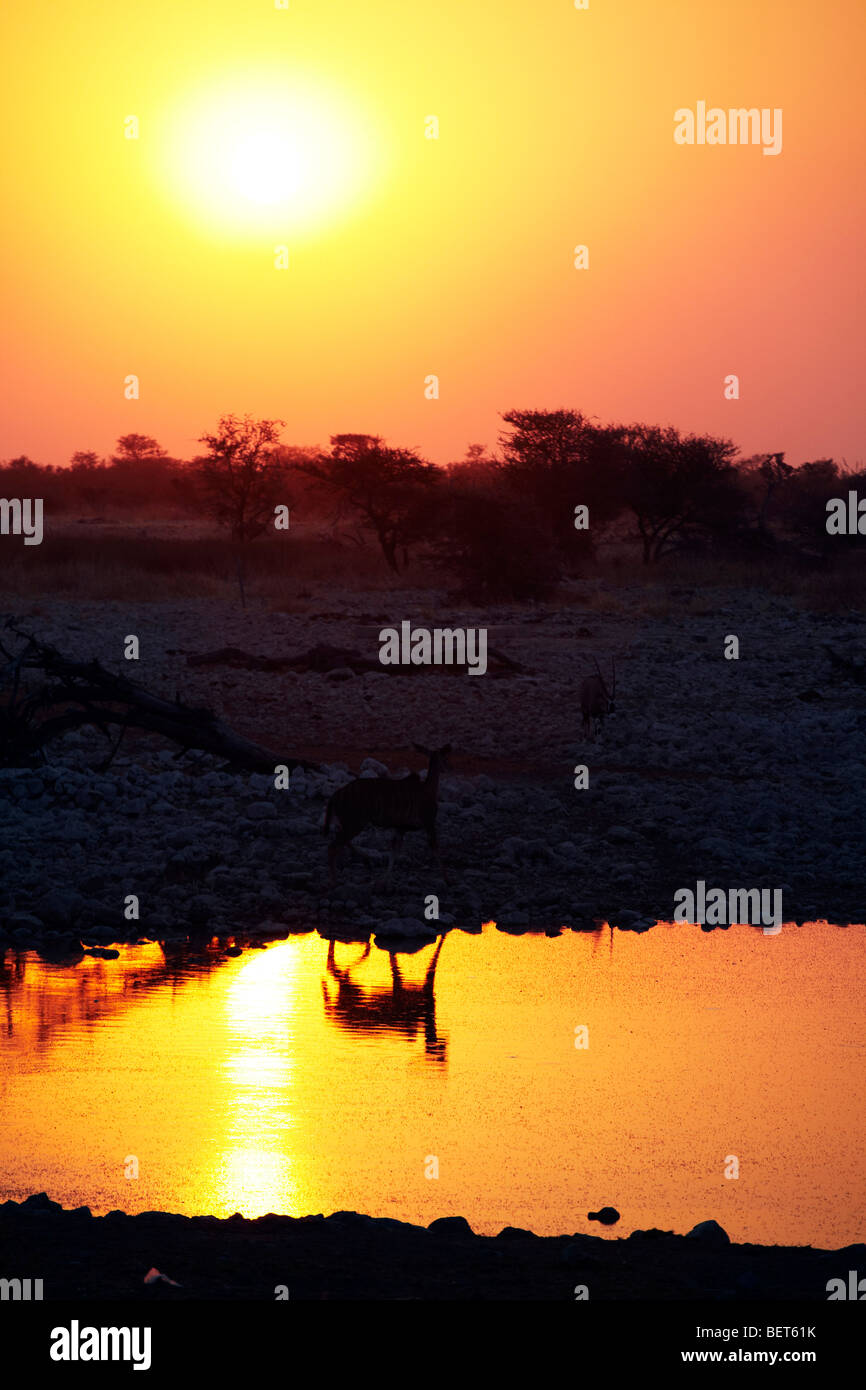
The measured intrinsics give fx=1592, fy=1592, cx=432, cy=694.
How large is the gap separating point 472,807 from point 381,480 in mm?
38259

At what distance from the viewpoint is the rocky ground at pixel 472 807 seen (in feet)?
35.5

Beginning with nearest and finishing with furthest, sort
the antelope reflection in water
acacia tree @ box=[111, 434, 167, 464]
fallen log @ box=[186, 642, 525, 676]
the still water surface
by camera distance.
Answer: the still water surface
the antelope reflection in water
fallen log @ box=[186, 642, 525, 676]
acacia tree @ box=[111, 434, 167, 464]

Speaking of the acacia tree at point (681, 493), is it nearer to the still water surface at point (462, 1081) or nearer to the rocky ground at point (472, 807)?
the rocky ground at point (472, 807)

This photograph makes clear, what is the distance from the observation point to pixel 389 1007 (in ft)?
28.7

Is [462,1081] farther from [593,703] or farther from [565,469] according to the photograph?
[565,469]

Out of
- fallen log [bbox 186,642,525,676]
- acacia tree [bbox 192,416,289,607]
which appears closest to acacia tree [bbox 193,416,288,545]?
acacia tree [bbox 192,416,289,607]

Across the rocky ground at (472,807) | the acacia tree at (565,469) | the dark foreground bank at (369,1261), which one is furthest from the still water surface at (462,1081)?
the acacia tree at (565,469)

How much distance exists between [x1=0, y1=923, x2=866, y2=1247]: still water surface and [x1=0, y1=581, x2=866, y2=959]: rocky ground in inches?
24.8

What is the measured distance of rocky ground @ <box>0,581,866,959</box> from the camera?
10.8m

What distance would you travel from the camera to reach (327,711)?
61.3 ft

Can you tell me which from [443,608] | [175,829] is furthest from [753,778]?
[443,608]

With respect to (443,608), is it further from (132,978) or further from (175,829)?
(132,978)

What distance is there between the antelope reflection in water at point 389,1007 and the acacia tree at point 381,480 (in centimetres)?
4020

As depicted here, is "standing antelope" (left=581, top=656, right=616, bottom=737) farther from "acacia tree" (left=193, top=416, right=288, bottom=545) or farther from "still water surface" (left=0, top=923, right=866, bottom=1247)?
"acacia tree" (left=193, top=416, right=288, bottom=545)
